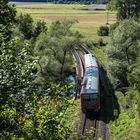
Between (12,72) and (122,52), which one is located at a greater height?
(12,72)

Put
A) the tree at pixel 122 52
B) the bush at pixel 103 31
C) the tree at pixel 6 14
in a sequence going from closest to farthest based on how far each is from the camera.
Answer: the tree at pixel 6 14 → the tree at pixel 122 52 → the bush at pixel 103 31

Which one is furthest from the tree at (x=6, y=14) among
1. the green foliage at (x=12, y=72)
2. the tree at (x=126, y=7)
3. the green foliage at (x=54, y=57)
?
the tree at (x=126, y=7)

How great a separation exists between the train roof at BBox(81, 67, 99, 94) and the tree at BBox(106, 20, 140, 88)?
2.74m

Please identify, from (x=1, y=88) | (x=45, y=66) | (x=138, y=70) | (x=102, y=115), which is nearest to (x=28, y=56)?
(x=1, y=88)

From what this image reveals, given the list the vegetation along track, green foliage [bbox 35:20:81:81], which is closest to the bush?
green foliage [bbox 35:20:81:81]

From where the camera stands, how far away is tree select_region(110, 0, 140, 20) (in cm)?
8306

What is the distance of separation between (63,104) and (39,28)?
239ft

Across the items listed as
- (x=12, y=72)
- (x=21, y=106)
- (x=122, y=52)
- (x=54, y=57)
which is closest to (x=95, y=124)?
(x=122, y=52)

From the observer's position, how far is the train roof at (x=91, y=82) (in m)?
40.7

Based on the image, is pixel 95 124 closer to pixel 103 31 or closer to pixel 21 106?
pixel 21 106

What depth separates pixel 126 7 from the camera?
84.3m

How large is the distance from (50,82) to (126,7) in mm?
45515

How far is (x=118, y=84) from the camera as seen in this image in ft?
163

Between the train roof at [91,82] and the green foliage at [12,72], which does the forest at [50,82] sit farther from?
the train roof at [91,82]
